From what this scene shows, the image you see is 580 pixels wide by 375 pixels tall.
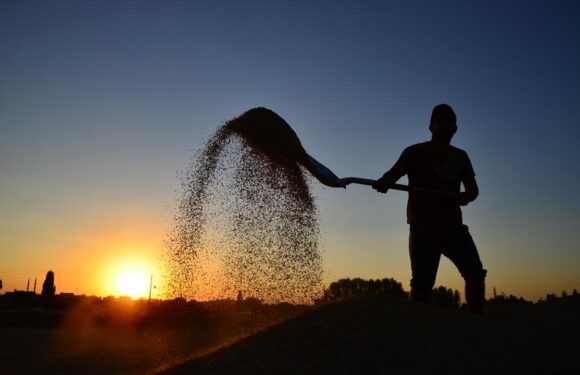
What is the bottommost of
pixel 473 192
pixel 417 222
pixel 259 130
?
pixel 417 222

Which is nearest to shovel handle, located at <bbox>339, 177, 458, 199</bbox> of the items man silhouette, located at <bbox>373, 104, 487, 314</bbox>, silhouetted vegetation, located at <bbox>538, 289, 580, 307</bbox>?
man silhouette, located at <bbox>373, 104, 487, 314</bbox>

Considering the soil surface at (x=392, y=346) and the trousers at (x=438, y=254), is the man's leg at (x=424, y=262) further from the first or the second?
the soil surface at (x=392, y=346)

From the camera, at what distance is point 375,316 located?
3.10m

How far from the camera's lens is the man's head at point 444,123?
13.7 feet

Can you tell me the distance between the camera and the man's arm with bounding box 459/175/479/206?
4.01m

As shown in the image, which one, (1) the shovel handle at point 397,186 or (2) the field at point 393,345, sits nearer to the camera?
(2) the field at point 393,345

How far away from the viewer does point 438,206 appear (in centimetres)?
389

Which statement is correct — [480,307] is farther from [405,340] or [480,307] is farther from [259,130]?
[259,130]

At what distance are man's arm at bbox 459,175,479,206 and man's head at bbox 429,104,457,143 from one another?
38 cm

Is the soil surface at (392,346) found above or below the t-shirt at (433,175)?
below

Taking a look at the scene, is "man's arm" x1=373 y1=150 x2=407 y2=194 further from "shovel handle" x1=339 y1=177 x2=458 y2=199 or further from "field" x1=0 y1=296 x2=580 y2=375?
"field" x1=0 y1=296 x2=580 y2=375

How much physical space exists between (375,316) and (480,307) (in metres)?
1.23

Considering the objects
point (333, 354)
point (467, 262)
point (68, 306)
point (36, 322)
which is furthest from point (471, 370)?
point (68, 306)

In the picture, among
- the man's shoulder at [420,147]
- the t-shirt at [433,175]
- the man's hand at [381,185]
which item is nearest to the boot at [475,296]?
the t-shirt at [433,175]
